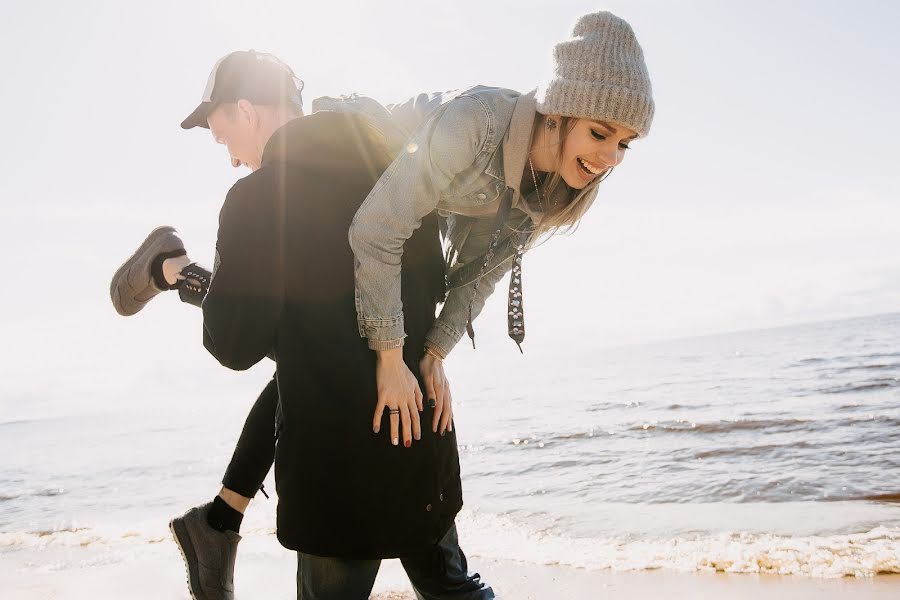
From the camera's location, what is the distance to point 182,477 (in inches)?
334

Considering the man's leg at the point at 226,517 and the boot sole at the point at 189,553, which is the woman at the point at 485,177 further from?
the boot sole at the point at 189,553

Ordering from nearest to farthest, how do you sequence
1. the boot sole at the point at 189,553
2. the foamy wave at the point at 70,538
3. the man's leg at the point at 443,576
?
1. the man's leg at the point at 443,576
2. the boot sole at the point at 189,553
3. the foamy wave at the point at 70,538

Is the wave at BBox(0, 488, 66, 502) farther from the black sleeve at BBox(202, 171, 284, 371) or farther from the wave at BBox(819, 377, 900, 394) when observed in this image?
the wave at BBox(819, 377, 900, 394)

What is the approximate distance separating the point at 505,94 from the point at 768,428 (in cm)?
899

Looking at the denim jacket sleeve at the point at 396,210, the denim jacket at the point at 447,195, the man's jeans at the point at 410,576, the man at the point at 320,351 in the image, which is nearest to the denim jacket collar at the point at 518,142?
the denim jacket at the point at 447,195

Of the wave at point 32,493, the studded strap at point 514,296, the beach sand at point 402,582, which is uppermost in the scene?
the studded strap at point 514,296

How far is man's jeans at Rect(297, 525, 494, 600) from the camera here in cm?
133

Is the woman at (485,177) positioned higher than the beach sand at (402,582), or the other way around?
the woman at (485,177)

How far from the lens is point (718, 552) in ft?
12.2

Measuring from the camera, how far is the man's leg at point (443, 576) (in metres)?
1.55

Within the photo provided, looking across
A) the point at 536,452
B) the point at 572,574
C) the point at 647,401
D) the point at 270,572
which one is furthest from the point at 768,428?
the point at 270,572

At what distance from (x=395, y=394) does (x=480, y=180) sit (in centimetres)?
52

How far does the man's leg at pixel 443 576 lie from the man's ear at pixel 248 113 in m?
1.09

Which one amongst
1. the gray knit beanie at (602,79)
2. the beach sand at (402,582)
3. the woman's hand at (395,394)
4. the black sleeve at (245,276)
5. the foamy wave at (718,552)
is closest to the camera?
the black sleeve at (245,276)
